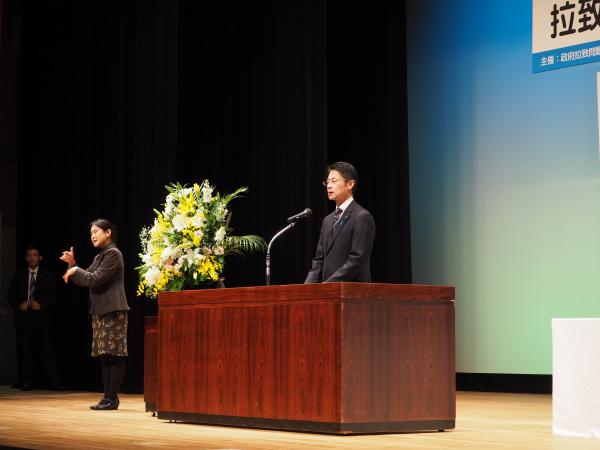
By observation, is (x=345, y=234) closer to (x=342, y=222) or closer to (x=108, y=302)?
(x=342, y=222)

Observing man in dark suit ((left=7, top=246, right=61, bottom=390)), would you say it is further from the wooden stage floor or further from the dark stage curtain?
the wooden stage floor

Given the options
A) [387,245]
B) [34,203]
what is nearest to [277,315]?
[387,245]

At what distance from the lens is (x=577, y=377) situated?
5145 millimetres

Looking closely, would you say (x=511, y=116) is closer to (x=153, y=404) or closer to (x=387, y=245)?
(x=387, y=245)

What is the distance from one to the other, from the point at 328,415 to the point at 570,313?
430 cm

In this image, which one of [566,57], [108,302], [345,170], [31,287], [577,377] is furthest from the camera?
[31,287]

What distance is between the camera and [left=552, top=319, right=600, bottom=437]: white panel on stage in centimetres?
506

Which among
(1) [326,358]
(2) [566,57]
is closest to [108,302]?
(1) [326,358]

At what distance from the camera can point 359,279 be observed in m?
5.39

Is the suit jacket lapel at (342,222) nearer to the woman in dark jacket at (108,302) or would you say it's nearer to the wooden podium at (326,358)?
the wooden podium at (326,358)

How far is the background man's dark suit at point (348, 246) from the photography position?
5344 mm

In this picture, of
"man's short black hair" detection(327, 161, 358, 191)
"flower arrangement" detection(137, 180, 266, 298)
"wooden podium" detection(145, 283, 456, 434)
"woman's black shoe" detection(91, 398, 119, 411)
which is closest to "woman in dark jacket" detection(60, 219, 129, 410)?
"woman's black shoe" detection(91, 398, 119, 411)

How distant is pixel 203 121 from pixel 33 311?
92.7 inches

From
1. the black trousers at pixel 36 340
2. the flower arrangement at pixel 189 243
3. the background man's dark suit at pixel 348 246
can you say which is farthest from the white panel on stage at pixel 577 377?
the black trousers at pixel 36 340
